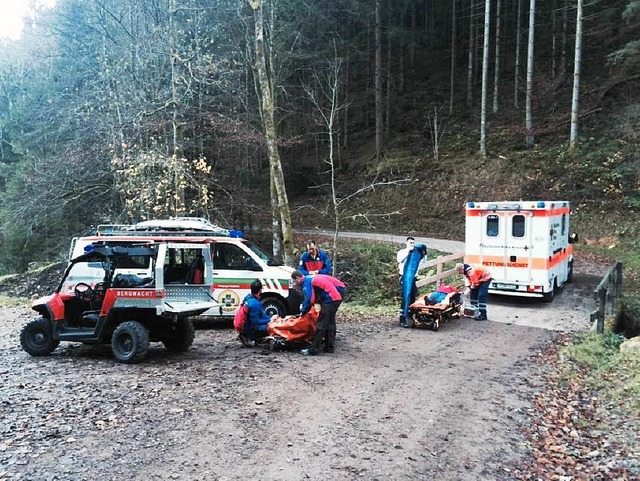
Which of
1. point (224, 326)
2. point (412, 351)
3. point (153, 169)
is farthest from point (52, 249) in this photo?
point (412, 351)

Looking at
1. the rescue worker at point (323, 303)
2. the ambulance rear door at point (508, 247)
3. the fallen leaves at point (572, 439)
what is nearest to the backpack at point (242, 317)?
the rescue worker at point (323, 303)

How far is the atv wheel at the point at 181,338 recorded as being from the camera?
891cm

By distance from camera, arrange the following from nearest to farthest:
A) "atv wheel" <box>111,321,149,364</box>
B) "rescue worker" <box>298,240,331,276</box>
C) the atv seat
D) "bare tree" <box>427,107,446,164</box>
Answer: "atv wheel" <box>111,321,149,364</box> < the atv seat < "rescue worker" <box>298,240,331,276</box> < "bare tree" <box>427,107,446,164</box>

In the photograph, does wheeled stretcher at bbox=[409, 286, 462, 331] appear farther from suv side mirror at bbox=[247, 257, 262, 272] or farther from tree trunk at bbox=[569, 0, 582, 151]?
tree trunk at bbox=[569, 0, 582, 151]

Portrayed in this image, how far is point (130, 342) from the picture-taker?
8.27 meters

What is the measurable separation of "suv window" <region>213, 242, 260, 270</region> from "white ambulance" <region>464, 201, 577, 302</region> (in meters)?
6.43

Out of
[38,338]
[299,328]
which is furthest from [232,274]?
[38,338]

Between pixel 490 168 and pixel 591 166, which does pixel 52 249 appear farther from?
pixel 591 166

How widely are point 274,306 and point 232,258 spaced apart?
1.42m

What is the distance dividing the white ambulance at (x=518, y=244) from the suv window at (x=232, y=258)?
6.43 meters

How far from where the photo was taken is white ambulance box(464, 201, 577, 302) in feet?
44.4

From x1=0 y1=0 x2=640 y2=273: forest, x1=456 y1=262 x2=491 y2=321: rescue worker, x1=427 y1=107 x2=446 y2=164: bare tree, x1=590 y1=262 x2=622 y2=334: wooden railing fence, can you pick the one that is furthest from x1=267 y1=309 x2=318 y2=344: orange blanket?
x1=427 y1=107 x2=446 y2=164: bare tree

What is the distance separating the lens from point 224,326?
12117 mm

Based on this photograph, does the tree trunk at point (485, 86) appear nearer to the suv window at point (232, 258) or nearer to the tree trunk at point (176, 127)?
the tree trunk at point (176, 127)
